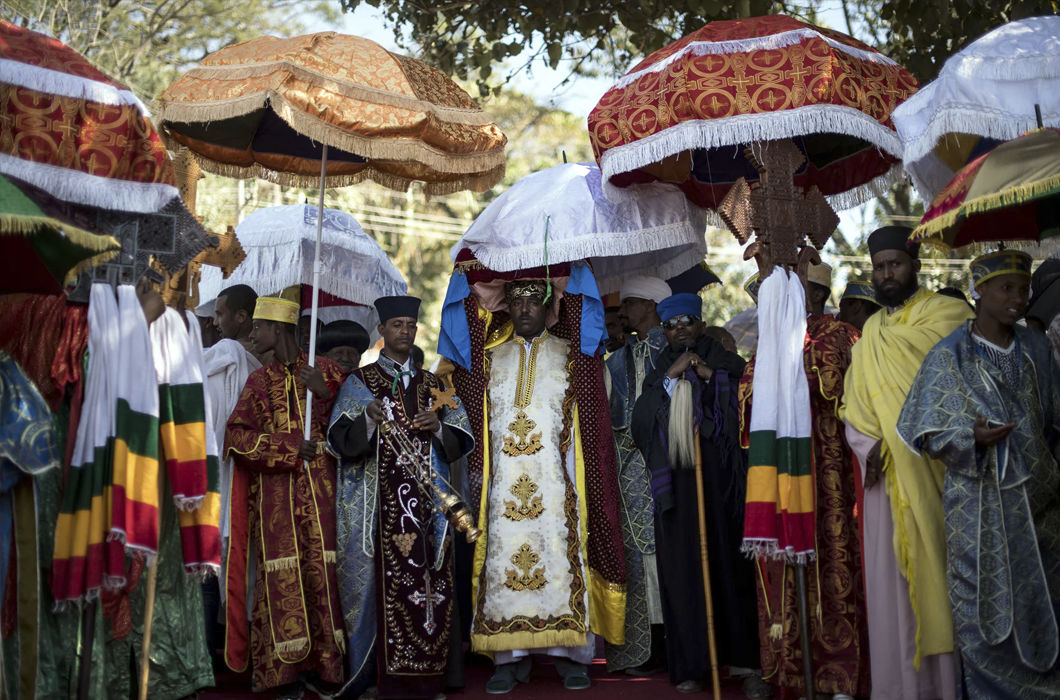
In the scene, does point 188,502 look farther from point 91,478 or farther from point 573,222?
point 573,222

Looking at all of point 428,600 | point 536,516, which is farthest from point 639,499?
point 428,600

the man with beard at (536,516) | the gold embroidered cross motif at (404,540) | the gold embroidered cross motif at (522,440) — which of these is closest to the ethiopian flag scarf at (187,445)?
the gold embroidered cross motif at (404,540)

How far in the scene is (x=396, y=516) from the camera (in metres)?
7.07

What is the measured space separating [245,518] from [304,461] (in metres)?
0.47

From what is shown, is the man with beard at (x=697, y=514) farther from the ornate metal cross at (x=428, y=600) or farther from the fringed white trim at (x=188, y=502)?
the fringed white trim at (x=188, y=502)

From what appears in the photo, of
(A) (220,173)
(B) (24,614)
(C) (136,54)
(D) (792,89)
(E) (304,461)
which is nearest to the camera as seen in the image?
(B) (24,614)

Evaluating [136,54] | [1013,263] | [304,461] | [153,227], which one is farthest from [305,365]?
[136,54]

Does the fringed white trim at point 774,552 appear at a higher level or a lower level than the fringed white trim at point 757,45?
lower

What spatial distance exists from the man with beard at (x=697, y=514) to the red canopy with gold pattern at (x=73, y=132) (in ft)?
9.87

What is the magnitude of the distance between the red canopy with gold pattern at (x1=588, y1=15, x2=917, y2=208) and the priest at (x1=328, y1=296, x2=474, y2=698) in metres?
1.59

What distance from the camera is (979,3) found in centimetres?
881

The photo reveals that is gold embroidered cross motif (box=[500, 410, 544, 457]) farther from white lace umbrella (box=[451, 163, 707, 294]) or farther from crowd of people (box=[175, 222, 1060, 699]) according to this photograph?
white lace umbrella (box=[451, 163, 707, 294])

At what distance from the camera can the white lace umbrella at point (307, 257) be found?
8.59 meters

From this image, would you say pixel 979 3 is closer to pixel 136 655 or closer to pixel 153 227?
pixel 153 227
